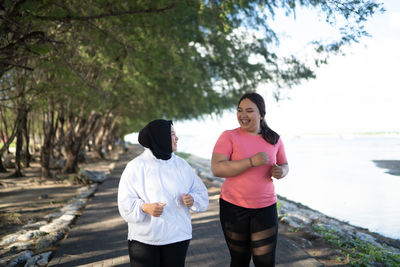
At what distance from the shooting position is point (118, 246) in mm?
5887

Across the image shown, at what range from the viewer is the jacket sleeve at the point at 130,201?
270cm

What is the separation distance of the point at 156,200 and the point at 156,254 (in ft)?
1.40

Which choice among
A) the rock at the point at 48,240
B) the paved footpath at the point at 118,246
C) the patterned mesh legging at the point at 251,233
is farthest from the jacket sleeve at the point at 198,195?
the rock at the point at 48,240

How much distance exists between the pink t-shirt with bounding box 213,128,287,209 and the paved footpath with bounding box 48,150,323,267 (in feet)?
6.72

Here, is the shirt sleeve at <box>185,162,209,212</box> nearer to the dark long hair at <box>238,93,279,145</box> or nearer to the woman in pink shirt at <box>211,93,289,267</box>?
the woman in pink shirt at <box>211,93,289,267</box>

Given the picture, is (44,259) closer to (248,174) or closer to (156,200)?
(156,200)

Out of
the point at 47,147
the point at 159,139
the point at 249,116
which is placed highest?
the point at 249,116

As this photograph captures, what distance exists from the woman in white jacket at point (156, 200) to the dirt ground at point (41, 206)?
306cm

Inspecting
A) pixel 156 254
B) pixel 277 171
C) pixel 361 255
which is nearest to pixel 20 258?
pixel 156 254

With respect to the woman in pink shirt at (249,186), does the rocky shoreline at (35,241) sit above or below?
below

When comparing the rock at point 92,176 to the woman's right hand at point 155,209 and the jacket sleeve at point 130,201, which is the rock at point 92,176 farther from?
the woman's right hand at point 155,209

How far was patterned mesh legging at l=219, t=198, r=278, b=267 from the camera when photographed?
121 inches

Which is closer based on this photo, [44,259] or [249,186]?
[249,186]

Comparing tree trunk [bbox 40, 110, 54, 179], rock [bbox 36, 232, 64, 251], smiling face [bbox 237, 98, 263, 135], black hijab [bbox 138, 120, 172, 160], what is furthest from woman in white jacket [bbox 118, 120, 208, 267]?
tree trunk [bbox 40, 110, 54, 179]
